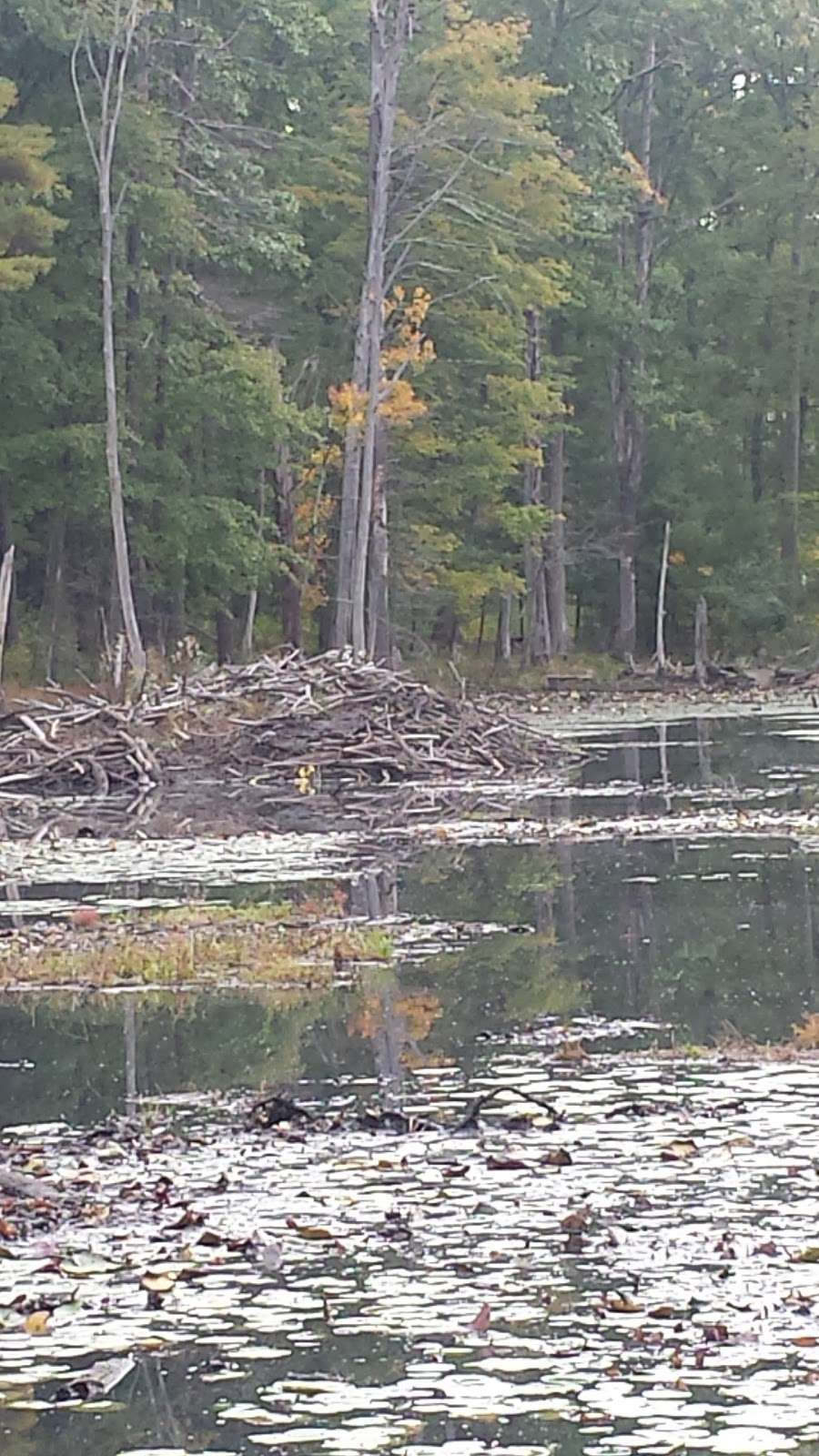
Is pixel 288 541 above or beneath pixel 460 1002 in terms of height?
above

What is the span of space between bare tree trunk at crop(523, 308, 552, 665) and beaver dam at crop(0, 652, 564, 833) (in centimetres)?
2411

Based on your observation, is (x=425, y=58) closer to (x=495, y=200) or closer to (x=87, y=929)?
(x=495, y=200)

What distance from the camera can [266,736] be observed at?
90.0 feet

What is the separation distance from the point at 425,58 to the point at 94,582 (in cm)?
1088

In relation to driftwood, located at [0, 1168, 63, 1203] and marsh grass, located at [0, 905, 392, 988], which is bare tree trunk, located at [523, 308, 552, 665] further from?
driftwood, located at [0, 1168, 63, 1203]

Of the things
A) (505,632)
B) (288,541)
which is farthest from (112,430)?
(505,632)

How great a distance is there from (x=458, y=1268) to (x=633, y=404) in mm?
52320

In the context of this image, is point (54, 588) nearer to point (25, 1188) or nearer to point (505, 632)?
point (505, 632)

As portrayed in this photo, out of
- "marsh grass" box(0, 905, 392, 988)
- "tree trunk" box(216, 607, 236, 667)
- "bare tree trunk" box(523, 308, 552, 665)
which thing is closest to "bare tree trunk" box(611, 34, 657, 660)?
"bare tree trunk" box(523, 308, 552, 665)

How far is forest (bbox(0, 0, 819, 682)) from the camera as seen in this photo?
43.3m

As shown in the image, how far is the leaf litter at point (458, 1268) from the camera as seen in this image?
6.10 m

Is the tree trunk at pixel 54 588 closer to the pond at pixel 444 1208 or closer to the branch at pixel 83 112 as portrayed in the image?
the branch at pixel 83 112

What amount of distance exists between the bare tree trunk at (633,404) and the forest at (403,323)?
0.10 metres

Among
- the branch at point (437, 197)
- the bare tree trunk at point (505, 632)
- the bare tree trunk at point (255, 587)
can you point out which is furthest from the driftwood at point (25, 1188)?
the bare tree trunk at point (505, 632)
